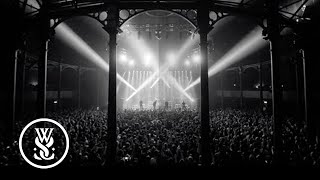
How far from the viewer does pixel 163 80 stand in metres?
38.8

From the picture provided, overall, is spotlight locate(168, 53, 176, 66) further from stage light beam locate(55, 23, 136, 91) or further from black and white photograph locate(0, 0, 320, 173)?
stage light beam locate(55, 23, 136, 91)

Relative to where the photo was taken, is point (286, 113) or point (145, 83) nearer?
point (286, 113)

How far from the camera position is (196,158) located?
7.04m

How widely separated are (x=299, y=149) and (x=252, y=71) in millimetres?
19382

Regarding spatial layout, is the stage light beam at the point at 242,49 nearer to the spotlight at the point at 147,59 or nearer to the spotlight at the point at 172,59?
the spotlight at the point at 172,59

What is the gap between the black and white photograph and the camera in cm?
686

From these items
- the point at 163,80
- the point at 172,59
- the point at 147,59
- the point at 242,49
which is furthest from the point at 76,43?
the point at 163,80

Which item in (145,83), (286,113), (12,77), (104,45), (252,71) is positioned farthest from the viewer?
(145,83)

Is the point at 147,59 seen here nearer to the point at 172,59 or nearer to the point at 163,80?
the point at 172,59

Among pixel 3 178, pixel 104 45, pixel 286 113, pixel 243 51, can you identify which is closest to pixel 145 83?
pixel 104 45

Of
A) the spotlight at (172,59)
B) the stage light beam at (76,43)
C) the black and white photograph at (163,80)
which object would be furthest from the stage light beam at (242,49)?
the stage light beam at (76,43)

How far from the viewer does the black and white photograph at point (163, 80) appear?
6863mm

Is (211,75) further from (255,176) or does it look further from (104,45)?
(255,176)

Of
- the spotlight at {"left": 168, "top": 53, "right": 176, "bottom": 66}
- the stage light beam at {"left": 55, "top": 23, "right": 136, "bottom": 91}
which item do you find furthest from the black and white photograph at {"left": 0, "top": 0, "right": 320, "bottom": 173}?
the spotlight at {"left": 168, "top": 53, "right": 176, "bottom": 66}
